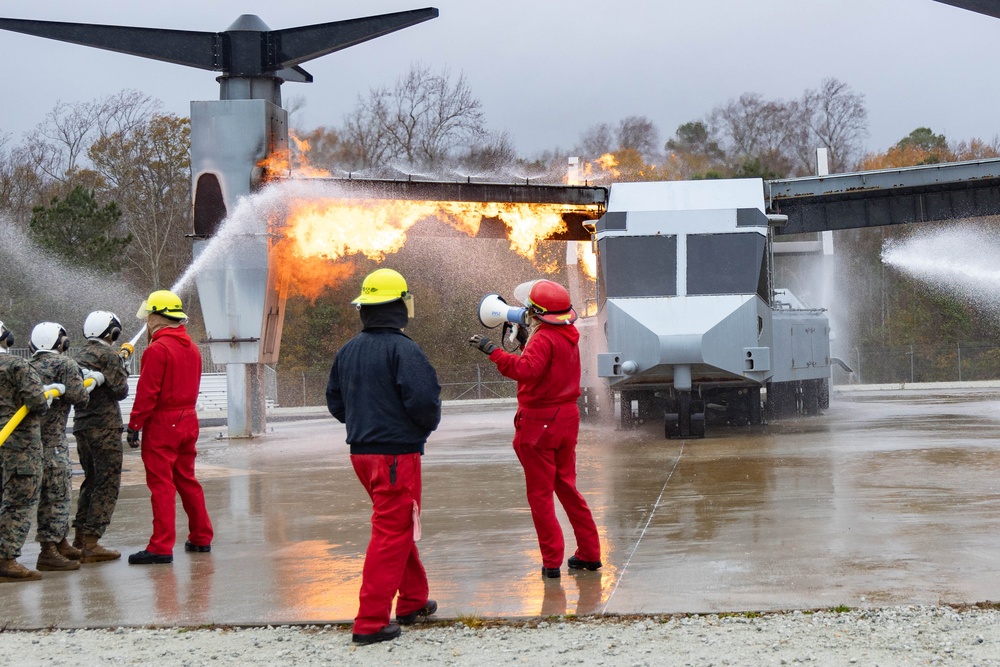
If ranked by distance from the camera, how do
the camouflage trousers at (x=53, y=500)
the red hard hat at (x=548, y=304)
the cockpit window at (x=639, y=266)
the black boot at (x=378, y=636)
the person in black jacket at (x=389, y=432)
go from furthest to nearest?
the cockpit window at (x=639, y=266), the camouflage trousers at (x=53, y=500), the red hard hat at (x=548, y=304), the person in black jacket at (x=389, y=432), the black boot at (x=378, y=636)

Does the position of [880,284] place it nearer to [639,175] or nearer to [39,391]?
[639,175]

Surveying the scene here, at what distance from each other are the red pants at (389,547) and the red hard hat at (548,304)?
5.21ft

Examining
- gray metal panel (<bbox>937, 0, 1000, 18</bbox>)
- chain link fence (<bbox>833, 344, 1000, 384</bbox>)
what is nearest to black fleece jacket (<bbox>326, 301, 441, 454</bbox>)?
gray metal panel (<bbox>937, 0, 1000, 18</bbox>)

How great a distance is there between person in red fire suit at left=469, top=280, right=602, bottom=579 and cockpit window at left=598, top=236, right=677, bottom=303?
9.41 meters

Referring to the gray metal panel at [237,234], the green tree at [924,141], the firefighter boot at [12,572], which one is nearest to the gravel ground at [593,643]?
the firefighter boot at [12,572]

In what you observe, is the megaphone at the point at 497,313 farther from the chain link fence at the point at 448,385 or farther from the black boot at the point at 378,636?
the chain link fence at the point at 448,385

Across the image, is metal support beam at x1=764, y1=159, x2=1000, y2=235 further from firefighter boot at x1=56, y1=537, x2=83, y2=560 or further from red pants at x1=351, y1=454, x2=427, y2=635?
red pants at x1=351, y1=454, x2=427, y2=635

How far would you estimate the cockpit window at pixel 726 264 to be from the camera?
16641 millimetres

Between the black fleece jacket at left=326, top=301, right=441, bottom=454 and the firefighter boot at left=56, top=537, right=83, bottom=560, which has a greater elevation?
the black fleece jacket at left=326, top=301, right=441, bottom=454

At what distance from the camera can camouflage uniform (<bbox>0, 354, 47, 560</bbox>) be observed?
789 centimetres

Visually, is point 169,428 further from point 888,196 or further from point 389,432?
point 888,196

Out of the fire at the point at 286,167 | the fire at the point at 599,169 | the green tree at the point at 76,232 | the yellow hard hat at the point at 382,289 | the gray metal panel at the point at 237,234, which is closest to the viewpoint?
the yellow hard hat at the point at 382,289

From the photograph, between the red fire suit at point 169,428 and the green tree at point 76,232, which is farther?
the green tree at point 76,232

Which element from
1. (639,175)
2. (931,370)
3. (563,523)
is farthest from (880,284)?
(563,523)
